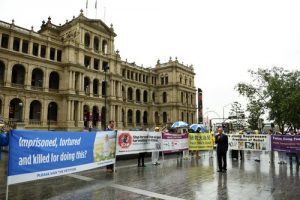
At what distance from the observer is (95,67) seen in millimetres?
48250

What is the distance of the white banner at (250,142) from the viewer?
50.1ft

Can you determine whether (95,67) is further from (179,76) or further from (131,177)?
(131,177)

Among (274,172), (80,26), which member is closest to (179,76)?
(80,26)

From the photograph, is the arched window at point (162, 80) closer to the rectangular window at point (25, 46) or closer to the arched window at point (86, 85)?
the arched window at point (86, 85)

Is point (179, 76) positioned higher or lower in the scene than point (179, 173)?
higher

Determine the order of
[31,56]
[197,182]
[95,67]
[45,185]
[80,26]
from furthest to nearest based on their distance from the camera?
[95,67] < [80,26] < [31,56] < [197,182] < [45,185]

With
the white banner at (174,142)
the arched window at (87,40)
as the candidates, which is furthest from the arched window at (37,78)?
the white banner at (174,142)

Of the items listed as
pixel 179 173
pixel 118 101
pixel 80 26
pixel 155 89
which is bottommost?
pixel 179 173

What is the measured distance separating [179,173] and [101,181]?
11.9 ft

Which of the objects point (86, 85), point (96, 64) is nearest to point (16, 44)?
point (86, 85)

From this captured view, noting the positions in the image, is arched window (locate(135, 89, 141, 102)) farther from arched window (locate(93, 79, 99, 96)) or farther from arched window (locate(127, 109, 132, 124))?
arched window (locate(93, 79, 99, 96))

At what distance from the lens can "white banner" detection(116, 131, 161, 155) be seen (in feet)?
39.4

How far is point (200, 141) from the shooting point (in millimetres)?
17391

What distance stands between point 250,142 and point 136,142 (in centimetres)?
777
